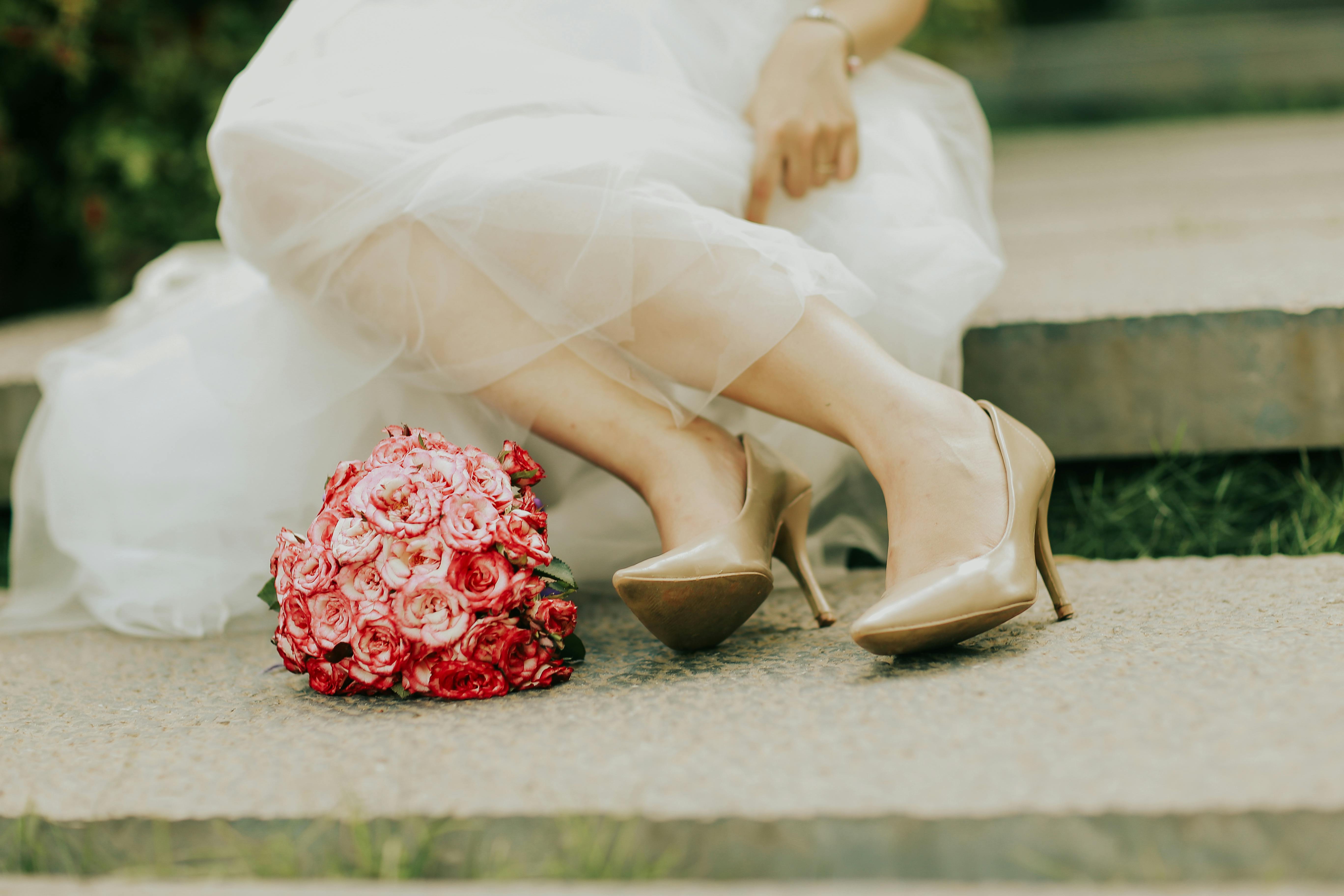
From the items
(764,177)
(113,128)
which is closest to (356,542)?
(764,177)

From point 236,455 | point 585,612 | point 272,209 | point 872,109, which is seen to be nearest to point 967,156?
point 872,109

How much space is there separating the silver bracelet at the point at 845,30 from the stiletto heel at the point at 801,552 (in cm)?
65

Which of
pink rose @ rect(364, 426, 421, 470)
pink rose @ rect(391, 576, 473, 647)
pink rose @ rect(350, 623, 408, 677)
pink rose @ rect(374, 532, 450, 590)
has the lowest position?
pink rose @ rect(350, 623, 408, 677)

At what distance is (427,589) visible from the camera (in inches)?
39.1

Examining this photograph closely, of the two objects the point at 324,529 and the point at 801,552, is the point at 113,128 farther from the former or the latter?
the point at 801,552

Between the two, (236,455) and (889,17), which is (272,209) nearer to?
(236,455)

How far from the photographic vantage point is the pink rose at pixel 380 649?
100cm

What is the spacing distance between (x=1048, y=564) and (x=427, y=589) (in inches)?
24.0

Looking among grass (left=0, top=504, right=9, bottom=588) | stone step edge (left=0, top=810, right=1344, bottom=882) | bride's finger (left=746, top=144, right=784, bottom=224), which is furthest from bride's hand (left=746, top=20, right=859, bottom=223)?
grass (left=0, top=504, right=9, bottom=588)

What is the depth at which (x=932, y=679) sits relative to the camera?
94 cm

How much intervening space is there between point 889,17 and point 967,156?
0.76 ft

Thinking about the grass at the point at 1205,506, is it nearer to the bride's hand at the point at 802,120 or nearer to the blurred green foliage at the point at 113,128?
the bride's hand at the point at 802,120

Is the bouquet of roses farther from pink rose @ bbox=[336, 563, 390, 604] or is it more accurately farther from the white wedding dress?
the white wedding dress

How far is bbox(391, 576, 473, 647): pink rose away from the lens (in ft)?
3.24
